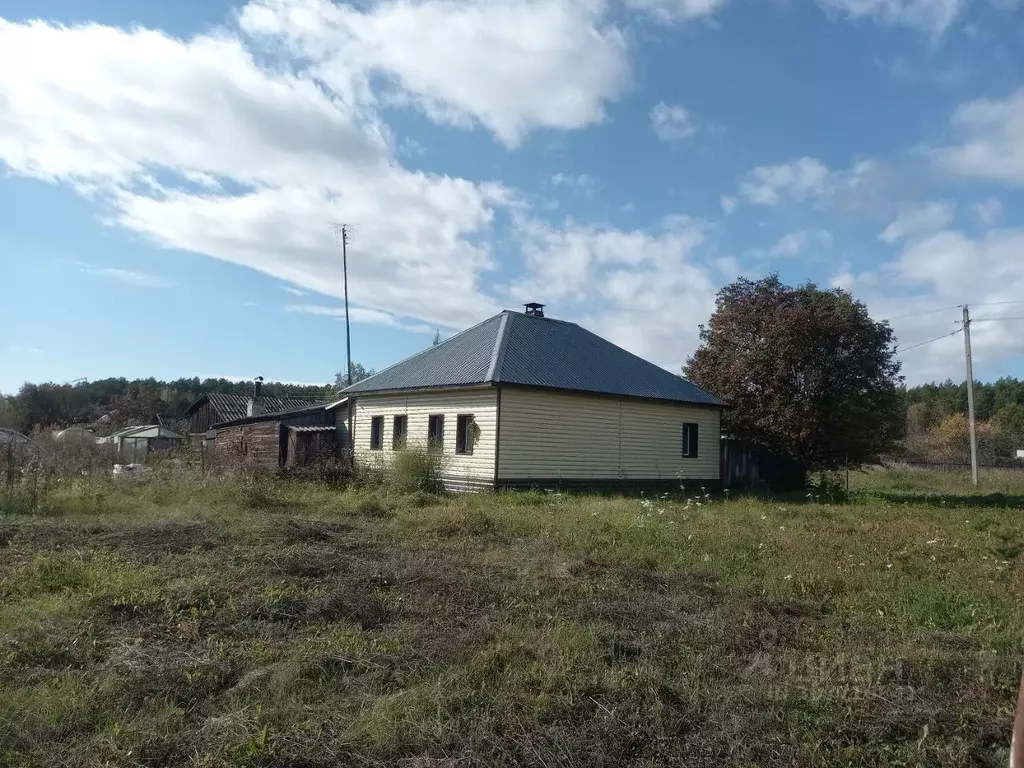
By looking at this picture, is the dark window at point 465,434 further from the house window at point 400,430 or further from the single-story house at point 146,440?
the single-story house at point 146,440

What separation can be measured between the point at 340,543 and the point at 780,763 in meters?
6.87

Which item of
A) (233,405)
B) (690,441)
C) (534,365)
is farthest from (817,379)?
(233,405)

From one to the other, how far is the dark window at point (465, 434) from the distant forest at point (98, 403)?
30896 mm

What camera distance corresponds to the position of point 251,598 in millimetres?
6254

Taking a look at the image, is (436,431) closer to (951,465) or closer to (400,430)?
(400,430)

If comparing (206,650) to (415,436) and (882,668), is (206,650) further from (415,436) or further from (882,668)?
(415,436)

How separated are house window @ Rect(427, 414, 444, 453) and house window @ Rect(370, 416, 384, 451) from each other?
8.14ft

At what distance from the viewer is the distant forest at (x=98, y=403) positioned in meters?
45.5

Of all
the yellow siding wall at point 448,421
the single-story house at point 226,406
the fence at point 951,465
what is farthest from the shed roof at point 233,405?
the fence at point 951,465

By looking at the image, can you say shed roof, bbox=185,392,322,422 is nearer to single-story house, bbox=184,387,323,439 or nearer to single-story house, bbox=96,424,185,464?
single-story house, bbox=184,387,323,439

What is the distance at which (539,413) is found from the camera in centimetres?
1828

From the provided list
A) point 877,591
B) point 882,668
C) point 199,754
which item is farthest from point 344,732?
point 877,591

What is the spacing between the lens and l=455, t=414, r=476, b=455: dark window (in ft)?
60.5

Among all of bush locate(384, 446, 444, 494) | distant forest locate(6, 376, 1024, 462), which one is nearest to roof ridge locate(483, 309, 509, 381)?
bush locate(384, 446, 444, 494)
